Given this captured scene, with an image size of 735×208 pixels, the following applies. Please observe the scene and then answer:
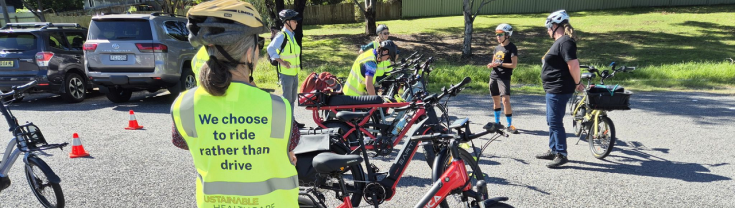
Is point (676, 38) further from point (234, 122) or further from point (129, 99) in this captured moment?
point (234, 122)

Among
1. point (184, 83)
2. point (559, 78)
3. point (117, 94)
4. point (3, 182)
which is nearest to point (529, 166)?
point (559, 78)

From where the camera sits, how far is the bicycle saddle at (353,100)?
5500 mm

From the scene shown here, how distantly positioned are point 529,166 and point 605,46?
1710 cm

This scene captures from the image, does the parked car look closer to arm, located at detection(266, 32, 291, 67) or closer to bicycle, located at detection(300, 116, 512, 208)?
arm, located at detection(266, 32, 291, 67)

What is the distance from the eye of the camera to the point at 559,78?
5555 millimetres

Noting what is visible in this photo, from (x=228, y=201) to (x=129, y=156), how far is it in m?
4.91

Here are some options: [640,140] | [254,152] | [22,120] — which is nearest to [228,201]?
[254,152]

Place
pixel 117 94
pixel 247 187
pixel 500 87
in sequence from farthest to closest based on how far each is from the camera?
pixel 117 94
pixel 500 87
pixel 247 187

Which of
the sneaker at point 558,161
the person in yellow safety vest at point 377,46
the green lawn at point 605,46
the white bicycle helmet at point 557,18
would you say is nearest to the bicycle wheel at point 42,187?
the person in yellow safety vest at point 377,46

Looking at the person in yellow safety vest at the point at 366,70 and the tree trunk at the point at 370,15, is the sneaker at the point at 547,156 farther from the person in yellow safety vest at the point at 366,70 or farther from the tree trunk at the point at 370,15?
the tree trunk at the point at 370,15

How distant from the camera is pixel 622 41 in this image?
68.8ft

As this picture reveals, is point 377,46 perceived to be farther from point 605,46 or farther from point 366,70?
point 605,46

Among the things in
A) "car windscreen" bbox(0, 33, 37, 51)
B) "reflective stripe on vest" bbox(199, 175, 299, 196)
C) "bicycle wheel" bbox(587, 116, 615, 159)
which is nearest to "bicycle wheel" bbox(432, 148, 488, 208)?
"reflective stripe on vest" bbox(199, 175, 299, 196)

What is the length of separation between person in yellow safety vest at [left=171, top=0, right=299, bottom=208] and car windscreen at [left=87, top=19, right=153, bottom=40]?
27.6 ft
